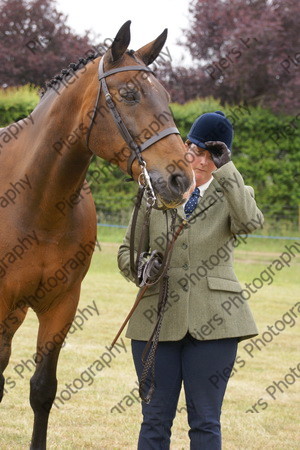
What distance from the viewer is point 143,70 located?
9.57 feet

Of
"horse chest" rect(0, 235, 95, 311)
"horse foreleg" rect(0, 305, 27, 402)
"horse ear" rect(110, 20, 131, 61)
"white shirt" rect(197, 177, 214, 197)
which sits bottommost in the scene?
"horse foreleg" rect(0, 305, 27, 402)

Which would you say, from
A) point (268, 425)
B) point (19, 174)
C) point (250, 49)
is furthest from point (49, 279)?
point (250, 49)

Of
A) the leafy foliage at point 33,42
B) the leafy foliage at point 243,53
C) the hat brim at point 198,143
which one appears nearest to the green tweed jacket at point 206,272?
the hat brim at point 198,143

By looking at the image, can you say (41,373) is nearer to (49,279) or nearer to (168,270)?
(49,279)

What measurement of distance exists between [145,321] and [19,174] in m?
0.99

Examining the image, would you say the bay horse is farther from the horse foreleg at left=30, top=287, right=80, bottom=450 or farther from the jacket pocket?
the jacket pocket

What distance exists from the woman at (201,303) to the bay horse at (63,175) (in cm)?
40

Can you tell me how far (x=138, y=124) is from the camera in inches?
112

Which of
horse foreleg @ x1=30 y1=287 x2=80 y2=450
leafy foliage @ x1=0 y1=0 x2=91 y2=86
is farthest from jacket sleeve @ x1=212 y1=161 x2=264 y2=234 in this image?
leafy foliage @ x1=0 y1=0 x2=91 y2=86

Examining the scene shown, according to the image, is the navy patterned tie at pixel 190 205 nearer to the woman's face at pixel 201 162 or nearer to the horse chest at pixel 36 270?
the woman's face at pixel 201 162

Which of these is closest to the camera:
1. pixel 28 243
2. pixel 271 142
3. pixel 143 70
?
pixel 143 70

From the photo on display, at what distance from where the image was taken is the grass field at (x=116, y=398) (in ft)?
14.4

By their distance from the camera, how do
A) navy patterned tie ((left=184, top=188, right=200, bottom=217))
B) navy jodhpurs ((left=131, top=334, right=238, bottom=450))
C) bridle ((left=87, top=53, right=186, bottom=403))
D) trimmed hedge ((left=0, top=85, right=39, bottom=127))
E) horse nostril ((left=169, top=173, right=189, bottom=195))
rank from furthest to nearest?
trimmed hedge ((left=0, top=85, right=39, bottom=127))
navy patterned tie ((left=184, top=188, right=200, bottom=217))
navy jodhpurs ((left=131, top=334, right=238, bottom=450))
bridle ((left=87, top=53, right=186, bottom=403))
horse nostril ((left=169, top=173, right=189, bottom=195))

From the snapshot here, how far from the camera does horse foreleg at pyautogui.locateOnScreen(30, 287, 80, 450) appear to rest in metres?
3.73
